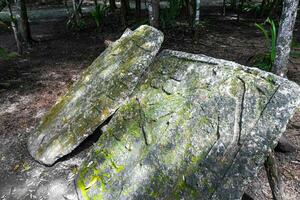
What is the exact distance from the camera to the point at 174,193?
5.87ft

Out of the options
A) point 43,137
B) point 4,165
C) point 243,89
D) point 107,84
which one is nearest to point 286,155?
point 243,89

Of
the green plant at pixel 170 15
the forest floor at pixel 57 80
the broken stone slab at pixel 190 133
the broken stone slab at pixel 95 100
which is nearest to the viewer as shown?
the broken stone slab at pixel 190 133

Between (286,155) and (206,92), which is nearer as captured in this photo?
(206,92)

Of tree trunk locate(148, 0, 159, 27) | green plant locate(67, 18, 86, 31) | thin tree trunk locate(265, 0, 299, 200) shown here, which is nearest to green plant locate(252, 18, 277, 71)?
thin tree trunk locate(265, 0, 299, 200)

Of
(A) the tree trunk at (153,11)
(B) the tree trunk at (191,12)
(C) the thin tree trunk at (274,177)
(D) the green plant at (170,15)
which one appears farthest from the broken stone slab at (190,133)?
(D) the green plant at (170,15)

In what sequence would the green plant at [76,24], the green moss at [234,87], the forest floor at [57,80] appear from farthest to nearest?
the green plant at [76,24]
the forest floor at [57,80]
the green moss at [234,87]

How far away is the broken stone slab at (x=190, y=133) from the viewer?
1630mm

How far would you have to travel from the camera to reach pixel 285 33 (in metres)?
3.23

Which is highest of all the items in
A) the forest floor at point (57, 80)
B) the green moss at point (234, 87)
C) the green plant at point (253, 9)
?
the green moss at point (234, 87)

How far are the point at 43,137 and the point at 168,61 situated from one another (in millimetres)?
1384

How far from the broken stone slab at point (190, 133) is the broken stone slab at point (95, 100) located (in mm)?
165

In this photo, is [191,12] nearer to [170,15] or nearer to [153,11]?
[170,15]

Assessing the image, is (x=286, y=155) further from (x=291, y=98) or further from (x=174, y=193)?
(x=174, y=193)

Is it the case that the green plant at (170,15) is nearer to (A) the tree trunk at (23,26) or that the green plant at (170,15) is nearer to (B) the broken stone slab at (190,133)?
(A) the tree trunk at (23,26)
